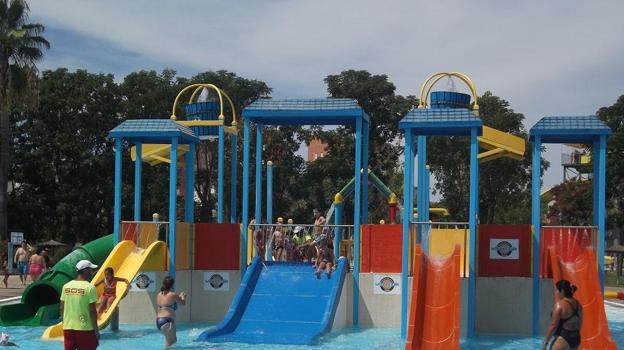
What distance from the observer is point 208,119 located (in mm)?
22453

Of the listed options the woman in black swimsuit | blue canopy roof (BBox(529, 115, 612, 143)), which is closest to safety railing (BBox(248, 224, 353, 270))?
blue canopy roof (BBox(529, 115, 612, 143))

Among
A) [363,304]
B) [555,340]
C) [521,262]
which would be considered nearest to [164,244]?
[363,304]

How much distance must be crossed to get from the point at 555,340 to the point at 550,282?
20.3 feet

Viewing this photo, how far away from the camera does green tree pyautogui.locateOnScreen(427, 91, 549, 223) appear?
38375 millimetres

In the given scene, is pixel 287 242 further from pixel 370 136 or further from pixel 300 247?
pixel 370 136

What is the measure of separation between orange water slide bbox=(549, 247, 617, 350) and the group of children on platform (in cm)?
474

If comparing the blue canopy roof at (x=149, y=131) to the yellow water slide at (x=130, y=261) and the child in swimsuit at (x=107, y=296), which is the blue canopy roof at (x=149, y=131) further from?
the child in swimsuit at (x=107, y=296)

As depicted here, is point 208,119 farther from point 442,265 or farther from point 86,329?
point 86,329

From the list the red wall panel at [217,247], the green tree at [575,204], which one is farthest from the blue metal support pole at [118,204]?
the green tree at [575,204]

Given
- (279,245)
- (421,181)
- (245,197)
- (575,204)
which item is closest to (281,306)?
(279,245)

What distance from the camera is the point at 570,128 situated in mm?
16109

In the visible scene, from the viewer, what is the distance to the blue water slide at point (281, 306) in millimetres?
14586

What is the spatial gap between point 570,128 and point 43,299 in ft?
Answer: 40.7

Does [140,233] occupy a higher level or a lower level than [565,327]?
higher
